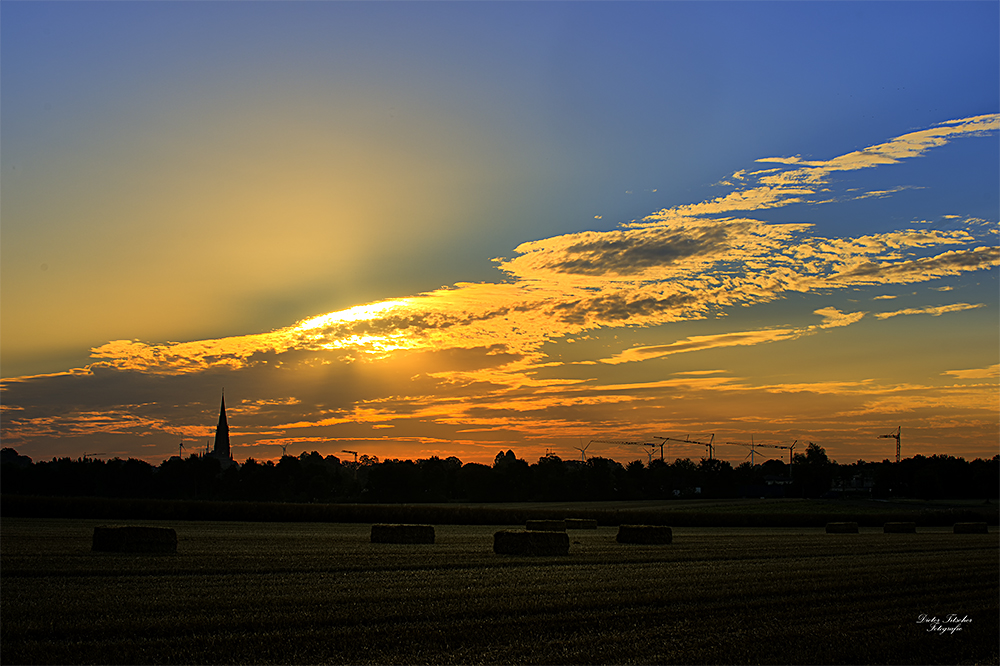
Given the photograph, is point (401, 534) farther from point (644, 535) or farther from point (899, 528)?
point (899, 528)

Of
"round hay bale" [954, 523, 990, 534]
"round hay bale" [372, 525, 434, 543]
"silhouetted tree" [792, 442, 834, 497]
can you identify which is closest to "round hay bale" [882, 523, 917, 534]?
"round hay bale" [954, 523, 990, 534]

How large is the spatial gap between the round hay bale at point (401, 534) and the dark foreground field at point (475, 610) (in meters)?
9.04

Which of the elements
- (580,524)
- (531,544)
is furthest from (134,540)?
(580,524)

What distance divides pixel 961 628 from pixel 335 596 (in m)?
11.6

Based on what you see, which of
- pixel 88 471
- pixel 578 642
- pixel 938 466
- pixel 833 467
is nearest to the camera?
pixel 578 642

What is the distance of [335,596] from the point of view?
17.2 meters

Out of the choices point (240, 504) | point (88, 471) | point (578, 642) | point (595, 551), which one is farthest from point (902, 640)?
point (88, 471)

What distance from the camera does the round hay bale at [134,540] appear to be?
26766mm

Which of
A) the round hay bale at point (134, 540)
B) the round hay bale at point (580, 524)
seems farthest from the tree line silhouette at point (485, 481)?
the round hay bale at point (134, 540)

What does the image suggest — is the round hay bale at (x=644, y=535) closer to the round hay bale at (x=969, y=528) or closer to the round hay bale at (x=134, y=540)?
the round hay bale at (x=134, y=540)

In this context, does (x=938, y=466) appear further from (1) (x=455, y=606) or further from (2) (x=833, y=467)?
(1) (x=455, y=606)

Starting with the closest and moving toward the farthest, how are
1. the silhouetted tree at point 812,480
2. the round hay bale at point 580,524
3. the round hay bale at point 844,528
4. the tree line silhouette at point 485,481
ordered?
the round hay bale at point 844,528, the round hay bale at point 580,524, the tree line silhouette at point 485,481, the silhouetted tree at point 812,480

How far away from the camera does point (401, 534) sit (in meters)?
36.5

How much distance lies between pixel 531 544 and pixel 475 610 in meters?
15.1
